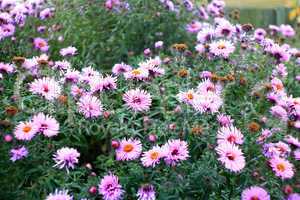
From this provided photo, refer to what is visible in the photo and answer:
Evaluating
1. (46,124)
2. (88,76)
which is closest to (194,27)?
(88,76)

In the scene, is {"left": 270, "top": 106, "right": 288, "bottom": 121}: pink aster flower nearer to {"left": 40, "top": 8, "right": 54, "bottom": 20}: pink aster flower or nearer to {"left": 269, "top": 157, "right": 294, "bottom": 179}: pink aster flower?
{"left": 269, "top": 157, "right": 294, "bottom": 179}: pink aster flower

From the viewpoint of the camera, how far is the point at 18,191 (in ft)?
6.91

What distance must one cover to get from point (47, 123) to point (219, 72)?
40.7 inches

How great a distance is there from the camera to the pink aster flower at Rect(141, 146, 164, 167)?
1.94 meters

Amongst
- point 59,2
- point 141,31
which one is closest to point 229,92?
point 141,31

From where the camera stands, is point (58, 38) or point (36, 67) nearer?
point (36, 67)

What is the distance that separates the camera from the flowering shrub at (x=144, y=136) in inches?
77.9

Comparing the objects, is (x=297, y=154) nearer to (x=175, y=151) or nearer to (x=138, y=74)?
(x=175, y=151)

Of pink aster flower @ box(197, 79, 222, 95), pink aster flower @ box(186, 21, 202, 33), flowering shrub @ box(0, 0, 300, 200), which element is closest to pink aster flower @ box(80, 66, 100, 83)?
flowering shrub @ box(0, 0, 300, 200)

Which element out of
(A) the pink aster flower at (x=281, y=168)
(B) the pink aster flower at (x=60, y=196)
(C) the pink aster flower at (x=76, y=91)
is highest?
(C) the pink aster flower at (x=76, y=91)

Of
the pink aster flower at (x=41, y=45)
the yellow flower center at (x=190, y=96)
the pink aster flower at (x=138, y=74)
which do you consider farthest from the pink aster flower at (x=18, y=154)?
the pink aster flower at (x=41, y=45)

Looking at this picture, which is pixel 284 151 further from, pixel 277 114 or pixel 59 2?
pixel 59 2

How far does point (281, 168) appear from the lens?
203 cm

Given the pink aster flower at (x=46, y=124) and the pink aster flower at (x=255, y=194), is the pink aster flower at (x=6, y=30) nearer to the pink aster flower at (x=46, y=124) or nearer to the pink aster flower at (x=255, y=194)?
the pink aster flower at (x=46, y=124)
